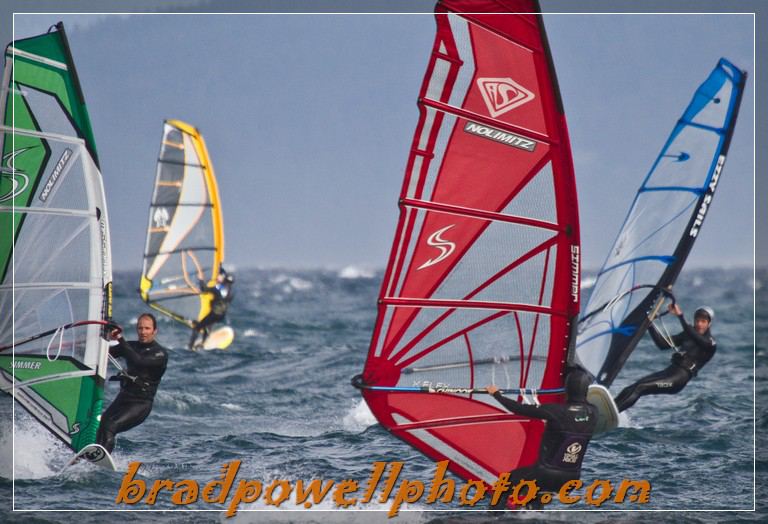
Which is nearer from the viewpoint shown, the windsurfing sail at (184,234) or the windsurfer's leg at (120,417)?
the windsurfer's leg at (120,417)

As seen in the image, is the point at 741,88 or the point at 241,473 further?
the point at 741,88

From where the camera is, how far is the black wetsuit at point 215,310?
532 inches

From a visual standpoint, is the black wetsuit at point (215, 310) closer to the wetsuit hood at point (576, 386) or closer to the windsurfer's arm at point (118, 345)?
the windsurfer's arm at point (118, 345)

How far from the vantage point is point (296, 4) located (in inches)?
325

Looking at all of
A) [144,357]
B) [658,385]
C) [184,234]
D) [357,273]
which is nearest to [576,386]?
[658,385]

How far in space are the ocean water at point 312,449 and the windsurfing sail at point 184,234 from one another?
1058mm

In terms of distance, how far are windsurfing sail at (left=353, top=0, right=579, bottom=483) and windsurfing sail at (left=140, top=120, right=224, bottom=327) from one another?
8.03m

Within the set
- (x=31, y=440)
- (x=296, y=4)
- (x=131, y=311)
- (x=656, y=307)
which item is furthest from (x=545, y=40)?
(x=131, y=311)

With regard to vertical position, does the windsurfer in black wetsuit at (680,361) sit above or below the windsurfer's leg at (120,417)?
above

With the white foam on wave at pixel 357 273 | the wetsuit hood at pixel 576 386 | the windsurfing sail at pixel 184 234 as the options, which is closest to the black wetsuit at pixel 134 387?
the wetsuit hood at pixel 576 386

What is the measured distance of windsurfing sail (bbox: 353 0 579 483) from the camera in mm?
5672

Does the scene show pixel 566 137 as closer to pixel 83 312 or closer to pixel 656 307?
pixel 656 307

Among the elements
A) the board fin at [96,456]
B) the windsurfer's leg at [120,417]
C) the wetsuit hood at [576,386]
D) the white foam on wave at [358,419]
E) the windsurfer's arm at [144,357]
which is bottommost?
the white foam on wave at [358,419]

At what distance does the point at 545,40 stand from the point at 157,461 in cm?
399
